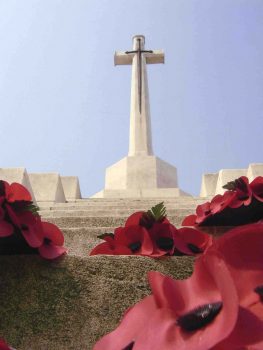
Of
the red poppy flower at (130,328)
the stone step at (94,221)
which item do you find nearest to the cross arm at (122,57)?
the stone step at (94,221)

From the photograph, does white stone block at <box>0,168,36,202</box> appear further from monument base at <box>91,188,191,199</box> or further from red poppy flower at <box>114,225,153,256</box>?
monument base at <box>91,188,191,199</box>

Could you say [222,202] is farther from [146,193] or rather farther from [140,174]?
[140,174]

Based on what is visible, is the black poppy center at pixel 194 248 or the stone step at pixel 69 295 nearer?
the stone step at pixel 69 295

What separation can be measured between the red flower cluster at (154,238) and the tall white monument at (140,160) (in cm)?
683

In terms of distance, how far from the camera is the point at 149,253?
2016 millimetres

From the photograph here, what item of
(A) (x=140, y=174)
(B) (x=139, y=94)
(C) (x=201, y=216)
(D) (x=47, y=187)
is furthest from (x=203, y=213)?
(B) (x=139, y=94)

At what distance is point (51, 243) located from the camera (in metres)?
2.01

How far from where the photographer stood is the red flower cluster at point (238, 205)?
2.49 metres

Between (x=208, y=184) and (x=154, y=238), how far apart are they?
20.0ft

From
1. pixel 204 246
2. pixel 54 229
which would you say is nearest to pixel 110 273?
pixel 54 229

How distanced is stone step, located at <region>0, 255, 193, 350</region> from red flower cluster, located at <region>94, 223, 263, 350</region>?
0.75 metres

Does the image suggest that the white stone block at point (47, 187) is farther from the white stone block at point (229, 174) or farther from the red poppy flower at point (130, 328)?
the red poppy flower at point (130, 328)

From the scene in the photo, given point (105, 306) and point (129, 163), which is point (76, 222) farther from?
point (129, 163)

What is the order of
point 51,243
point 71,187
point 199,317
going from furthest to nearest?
point 71,187 < point 51,243 < point 199,317
